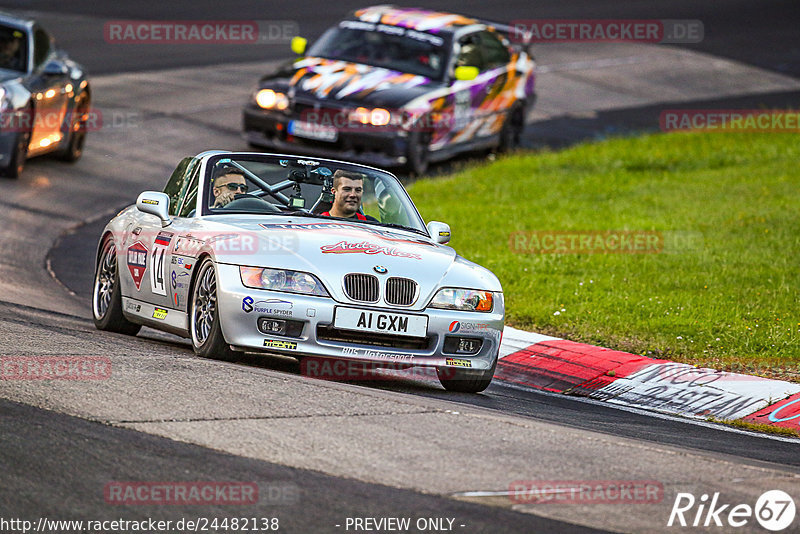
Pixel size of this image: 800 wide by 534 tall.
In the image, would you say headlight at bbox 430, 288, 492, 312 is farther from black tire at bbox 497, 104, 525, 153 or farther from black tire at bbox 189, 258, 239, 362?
black tire at bbox 497, 104, 525, 153

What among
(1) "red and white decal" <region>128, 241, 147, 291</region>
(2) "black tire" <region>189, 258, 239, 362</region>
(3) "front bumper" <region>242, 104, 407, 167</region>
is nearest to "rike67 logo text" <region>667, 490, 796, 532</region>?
(2) "black tire" <region>189, 258, 239, 362</region>

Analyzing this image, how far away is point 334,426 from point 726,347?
4974mm

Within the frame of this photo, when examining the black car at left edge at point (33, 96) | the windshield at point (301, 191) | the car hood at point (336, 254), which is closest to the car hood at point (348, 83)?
the black car at left edge at point (33, 96)

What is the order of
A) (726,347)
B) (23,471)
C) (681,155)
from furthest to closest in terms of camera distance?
1. (681,155)
2. (726,347)
3. (23,471)

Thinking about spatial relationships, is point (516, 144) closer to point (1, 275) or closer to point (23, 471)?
point (1, 275)

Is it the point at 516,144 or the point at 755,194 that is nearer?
the point at 755,194

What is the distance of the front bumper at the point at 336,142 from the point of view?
17.1 meters

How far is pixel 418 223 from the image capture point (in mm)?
9742

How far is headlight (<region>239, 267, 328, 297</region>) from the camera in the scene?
8.02 metres

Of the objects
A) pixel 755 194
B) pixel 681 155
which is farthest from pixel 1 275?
pixel 681 155

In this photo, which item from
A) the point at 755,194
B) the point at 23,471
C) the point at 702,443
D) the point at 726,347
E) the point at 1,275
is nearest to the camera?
the point at 23,471

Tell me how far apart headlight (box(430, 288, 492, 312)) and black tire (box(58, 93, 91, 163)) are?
380 inches

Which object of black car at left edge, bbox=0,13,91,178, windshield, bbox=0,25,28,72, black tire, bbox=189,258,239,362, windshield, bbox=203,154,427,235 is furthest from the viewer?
windshield, bbox=0,25,28,72

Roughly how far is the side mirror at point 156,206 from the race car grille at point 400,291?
76.3 inches
